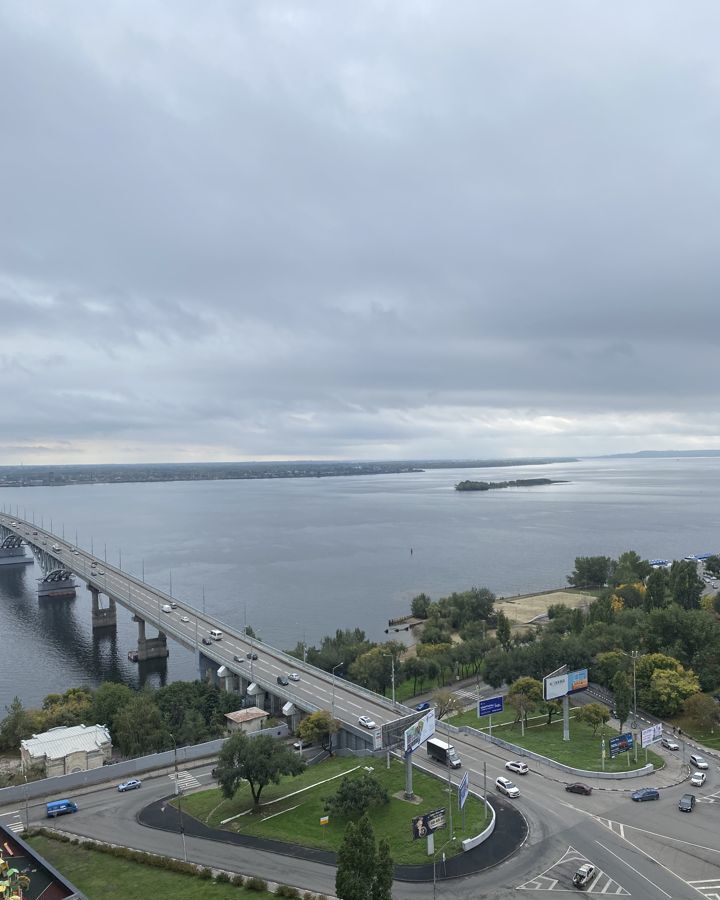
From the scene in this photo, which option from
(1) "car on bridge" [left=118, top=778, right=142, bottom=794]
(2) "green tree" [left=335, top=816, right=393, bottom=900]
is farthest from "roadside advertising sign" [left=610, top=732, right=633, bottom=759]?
(1) "car on bridge" [left=118, top=778, right=142, bottom=794]

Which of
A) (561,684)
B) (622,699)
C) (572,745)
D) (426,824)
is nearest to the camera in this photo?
(426,824)

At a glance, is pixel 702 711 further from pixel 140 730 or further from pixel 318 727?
pixel 140 730

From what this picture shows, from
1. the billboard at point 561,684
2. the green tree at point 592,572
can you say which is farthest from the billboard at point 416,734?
the green tree at point 592,572

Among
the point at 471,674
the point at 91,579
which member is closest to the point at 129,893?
the point at 471,674

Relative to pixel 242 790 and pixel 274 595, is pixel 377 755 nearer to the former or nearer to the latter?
pixel 242 790

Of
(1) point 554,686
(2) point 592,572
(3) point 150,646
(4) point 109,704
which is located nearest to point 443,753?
(1) point 554,686

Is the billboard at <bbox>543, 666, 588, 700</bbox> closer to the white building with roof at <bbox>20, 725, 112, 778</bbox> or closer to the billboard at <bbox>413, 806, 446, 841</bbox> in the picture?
the billboard at <bbox>413, 806, 446, 841</bbox>
